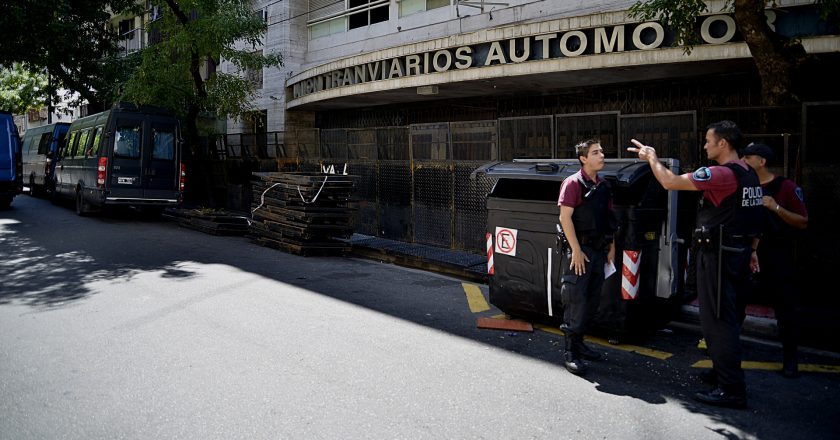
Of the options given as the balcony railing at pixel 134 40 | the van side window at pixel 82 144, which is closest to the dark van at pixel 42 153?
the van side window at pixel 82 144

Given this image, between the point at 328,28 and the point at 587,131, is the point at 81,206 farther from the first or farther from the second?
the point at 587,131

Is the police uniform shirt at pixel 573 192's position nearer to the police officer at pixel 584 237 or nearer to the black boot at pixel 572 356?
the police officer at pixel 584 237

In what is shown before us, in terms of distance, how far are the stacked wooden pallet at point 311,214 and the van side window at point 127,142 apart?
19.0 feet

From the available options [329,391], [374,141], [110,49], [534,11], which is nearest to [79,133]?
[110,49]

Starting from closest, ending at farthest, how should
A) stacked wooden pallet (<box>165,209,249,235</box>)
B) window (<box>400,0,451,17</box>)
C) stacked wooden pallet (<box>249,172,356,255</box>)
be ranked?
stacked wooden pallet (<box>249,172,356,255</box>) < stacked wooden pallet (<box>165,209,249,235</box>) < window (<box>400,0,451,17</box>)

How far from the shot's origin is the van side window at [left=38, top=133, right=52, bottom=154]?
2225 cm

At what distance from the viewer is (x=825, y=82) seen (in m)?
10.3

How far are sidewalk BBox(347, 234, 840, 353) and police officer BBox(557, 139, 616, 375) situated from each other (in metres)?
2.43

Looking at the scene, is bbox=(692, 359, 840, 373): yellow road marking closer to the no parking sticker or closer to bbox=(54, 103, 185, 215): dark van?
the no parking sticker

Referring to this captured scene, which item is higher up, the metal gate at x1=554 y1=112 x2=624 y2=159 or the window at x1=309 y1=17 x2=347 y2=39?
the window at x1=309 y1=17 x2=347 y2=39

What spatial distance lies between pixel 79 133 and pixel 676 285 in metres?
17.1

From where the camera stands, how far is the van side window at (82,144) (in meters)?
17.1

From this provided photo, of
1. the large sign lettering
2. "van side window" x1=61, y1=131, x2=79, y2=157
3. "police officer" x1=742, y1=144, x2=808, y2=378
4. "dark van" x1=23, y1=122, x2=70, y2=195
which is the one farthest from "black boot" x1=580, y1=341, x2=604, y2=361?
"dark van" x1=23, y1=122, x2=70, y2=195

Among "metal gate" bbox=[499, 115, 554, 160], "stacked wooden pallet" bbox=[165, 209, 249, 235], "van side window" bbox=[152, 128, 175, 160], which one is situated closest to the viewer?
"metal gate" bbox=[499, 115, 554, 160]
